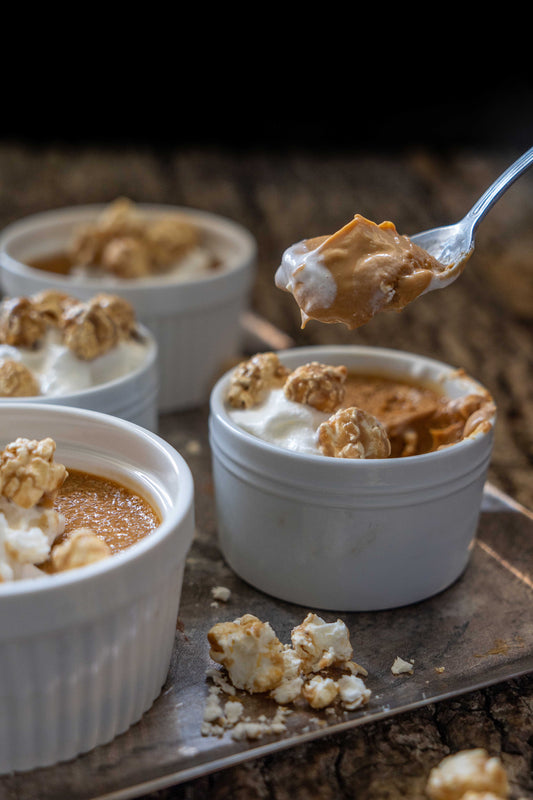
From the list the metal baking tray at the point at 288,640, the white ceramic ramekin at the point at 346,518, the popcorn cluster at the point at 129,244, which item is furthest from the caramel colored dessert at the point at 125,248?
the white ceramic ramekin at the point at 346,518

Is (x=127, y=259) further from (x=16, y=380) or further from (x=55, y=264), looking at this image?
(x=16, y=380)

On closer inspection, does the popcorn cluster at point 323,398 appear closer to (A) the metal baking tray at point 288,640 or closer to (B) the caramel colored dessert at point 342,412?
(B) the caramel colored dessert at point 342,412

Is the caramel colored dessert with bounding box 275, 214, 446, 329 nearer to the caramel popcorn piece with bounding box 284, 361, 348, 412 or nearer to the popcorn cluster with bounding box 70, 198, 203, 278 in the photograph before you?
the caramel popcorn piece with bounding box 284, 361, 348, 412

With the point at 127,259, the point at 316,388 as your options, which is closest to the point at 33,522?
the point at 316,388

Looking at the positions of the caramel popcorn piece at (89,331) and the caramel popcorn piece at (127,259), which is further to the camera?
the caramel popcorn piece at (127,259)

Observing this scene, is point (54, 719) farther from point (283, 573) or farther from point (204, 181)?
point (204, 181)

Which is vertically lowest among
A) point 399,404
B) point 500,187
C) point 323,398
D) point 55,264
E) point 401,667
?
point 55,264
